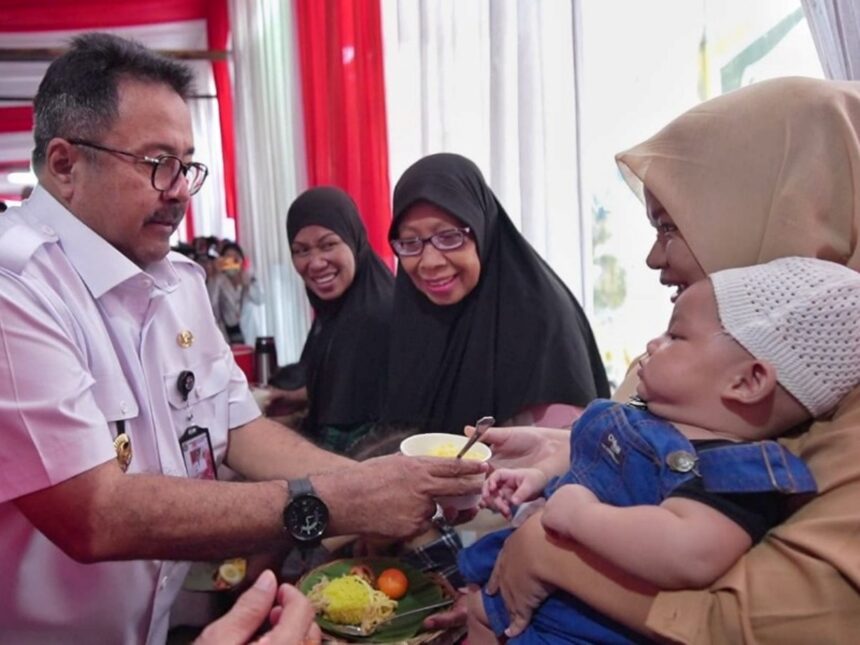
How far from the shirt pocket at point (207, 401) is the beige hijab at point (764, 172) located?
111 cm

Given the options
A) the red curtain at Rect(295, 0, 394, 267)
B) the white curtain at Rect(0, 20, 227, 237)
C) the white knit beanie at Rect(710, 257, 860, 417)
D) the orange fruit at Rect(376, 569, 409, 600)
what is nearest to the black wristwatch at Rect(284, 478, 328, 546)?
the orange fruit at Rect(376, 569, 409, 600)

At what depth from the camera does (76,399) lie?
123 centimetres

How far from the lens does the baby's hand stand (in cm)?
120

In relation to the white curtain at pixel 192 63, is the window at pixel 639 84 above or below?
below

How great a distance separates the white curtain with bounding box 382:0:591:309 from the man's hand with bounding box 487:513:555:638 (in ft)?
4.23

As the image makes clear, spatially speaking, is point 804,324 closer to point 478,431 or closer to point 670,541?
point 670,541

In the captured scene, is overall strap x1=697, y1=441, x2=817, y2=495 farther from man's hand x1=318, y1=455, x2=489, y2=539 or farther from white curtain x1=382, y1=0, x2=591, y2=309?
white curtain x1=382, y1=0, x2=591, y2=309

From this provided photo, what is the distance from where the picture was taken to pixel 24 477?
45.3 inches

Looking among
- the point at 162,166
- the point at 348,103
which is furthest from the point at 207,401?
the point at 348,103

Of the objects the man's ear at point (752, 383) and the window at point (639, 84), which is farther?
the window at point (639, 84)

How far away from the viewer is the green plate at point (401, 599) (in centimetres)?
121

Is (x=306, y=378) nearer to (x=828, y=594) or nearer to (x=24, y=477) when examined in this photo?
(x=24, y=477)

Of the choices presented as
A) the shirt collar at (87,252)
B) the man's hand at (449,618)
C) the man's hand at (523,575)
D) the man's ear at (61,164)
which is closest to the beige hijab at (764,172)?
the man's hand at (523,575)

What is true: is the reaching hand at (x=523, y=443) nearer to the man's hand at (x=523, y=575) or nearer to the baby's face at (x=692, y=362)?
the man's hand at (x=523, y=575)
